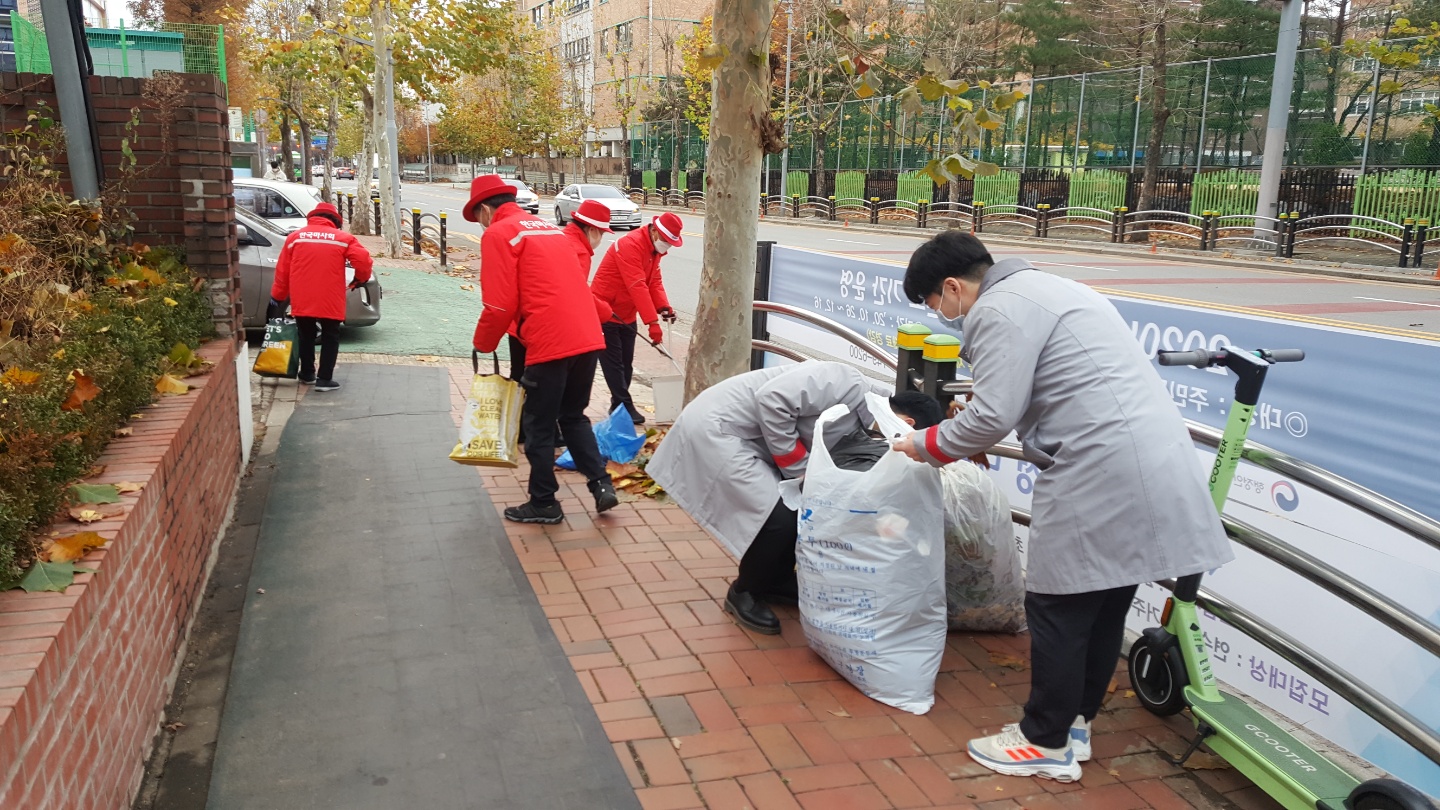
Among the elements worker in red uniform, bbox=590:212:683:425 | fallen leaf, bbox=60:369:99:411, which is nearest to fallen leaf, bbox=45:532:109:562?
fallen leaf, bbox=60:369:99:411

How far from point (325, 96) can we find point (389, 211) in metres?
11.5

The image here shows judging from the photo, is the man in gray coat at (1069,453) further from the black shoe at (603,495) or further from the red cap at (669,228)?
the red cap at (669,228)

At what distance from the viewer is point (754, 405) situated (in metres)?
4.16

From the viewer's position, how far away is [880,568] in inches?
141

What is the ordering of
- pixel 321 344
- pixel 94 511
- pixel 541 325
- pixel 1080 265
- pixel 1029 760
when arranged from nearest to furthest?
1. pixel 94 511
2. pixel 1029 760
3. pixel 541 325
4. pixel 321 344
5. pixel 1080 265

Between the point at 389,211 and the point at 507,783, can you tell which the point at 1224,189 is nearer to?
the point at 389,211

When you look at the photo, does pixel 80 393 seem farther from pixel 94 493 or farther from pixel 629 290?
pixel 629 290

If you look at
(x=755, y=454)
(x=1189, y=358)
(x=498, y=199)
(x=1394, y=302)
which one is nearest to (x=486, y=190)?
(x=498, y=199)

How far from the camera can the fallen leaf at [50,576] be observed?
2.49m

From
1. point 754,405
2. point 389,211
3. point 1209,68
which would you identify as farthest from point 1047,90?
point 754,405

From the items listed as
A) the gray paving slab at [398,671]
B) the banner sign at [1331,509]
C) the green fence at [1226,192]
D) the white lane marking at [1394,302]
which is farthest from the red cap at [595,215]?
the green fence at [1226,192]

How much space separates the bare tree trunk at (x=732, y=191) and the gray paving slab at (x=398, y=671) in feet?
5.65

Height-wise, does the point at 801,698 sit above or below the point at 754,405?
below

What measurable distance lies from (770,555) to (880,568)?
669mm
